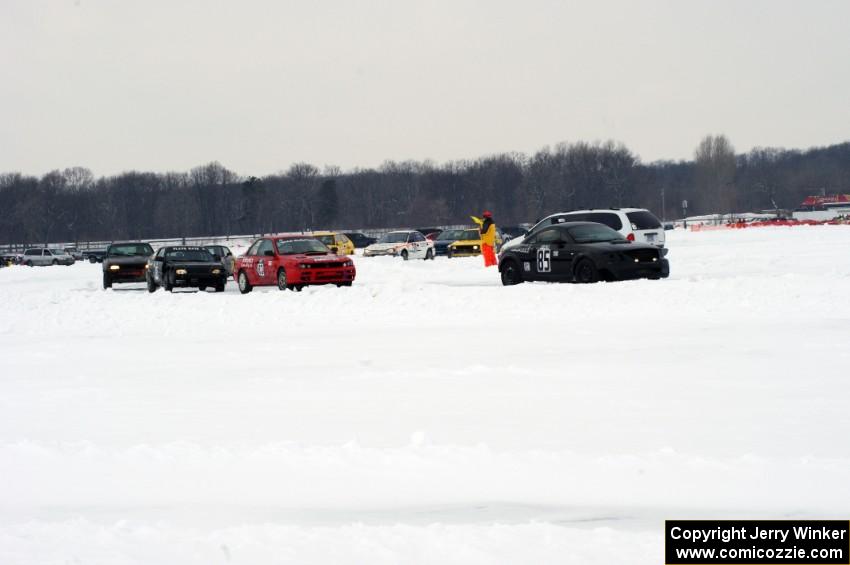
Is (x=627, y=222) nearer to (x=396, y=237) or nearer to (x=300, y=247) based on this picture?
(x=300, y=247)

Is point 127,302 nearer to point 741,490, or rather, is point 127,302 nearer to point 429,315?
point 429,315

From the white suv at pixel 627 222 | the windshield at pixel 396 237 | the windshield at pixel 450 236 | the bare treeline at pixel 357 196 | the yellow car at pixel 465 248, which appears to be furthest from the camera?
the bare treeline at pixel 357 196

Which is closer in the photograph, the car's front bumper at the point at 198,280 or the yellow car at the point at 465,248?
the car's front bumper at the point at 198,280

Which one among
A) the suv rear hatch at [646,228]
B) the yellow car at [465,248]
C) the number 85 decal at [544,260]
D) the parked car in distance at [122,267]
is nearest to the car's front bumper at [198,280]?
the parked car in distance at [122,267]

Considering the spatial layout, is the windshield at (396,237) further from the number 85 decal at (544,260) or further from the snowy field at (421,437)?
the snowy field at (421,437)

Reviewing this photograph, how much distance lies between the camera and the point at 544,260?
2225cm

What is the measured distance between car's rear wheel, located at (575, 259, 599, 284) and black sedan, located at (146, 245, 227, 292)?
10895mm

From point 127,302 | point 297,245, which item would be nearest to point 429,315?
point 127,302

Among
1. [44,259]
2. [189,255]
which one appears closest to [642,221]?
[189,255]

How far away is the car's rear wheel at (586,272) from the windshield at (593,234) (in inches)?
24.8

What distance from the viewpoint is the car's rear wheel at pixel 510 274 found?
23.1 metres

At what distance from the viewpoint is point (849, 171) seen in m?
176

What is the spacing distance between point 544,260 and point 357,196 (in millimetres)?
138772

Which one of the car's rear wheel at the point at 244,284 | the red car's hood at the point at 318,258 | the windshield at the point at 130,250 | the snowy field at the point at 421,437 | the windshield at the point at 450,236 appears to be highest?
the windshield at the point at 130,250
